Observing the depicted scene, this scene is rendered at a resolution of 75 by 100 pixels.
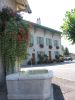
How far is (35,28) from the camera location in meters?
41.2

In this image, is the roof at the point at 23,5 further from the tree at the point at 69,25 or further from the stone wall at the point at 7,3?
the tree at the point at 69,25

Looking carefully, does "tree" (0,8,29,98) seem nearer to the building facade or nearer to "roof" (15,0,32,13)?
"roof" (15,0,32,13)

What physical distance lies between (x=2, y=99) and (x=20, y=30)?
2751 mm

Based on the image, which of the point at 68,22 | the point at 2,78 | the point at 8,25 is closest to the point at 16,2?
the point at 8,25

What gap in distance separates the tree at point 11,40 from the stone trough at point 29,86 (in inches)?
77.3

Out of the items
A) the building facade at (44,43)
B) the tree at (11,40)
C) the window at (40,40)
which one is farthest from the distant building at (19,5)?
the window at (40,40)

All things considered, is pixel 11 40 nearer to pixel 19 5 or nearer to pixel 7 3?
pixel 7 3

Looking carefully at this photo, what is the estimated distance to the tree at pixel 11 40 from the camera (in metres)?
9.12

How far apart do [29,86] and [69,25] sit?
44.3ft

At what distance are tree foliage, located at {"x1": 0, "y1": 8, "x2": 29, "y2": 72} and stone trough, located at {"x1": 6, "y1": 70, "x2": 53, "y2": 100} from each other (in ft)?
6.43

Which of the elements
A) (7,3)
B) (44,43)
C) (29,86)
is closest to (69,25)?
(7,3)

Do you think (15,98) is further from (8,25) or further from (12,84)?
(8,25)

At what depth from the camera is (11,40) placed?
29.9 ft

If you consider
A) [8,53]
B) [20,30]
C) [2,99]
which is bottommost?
[2,99]
